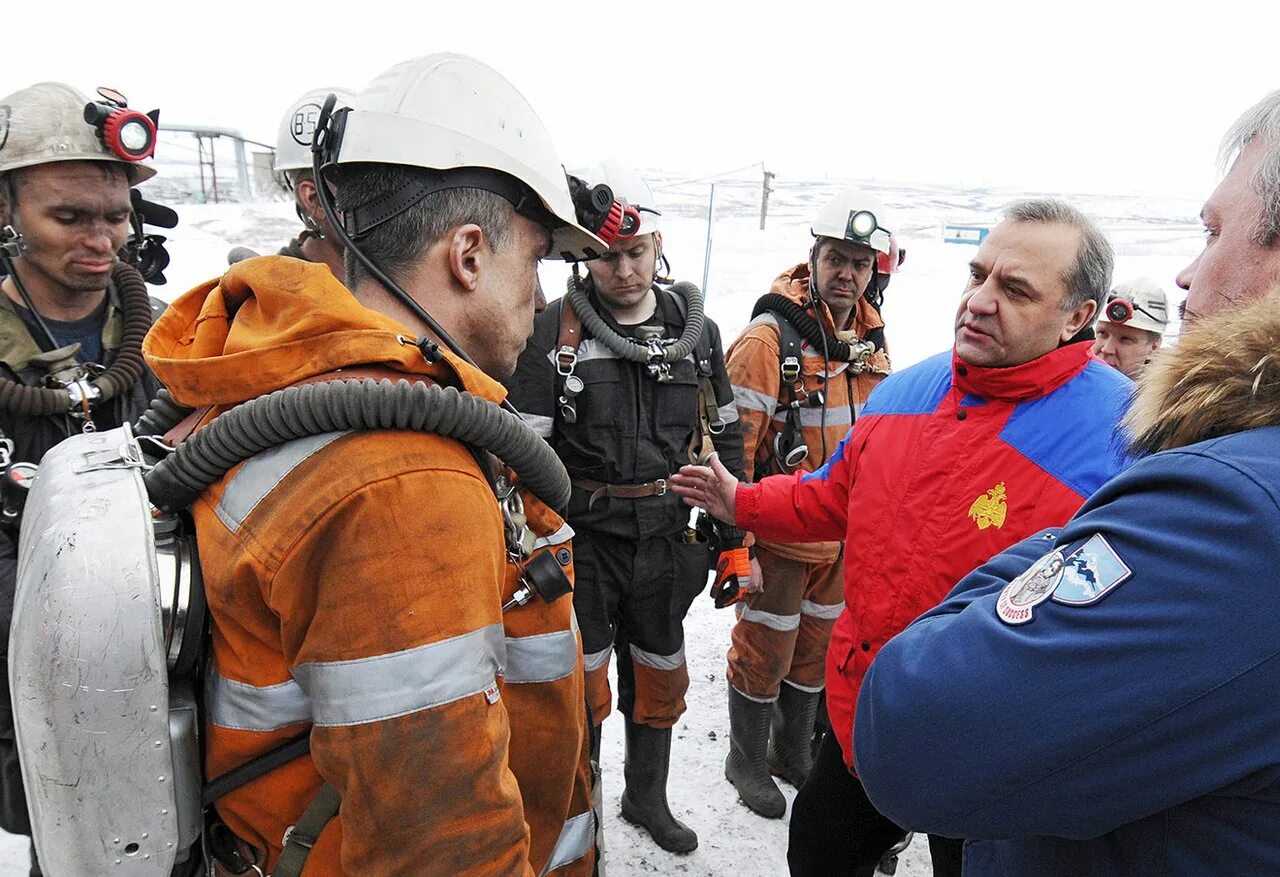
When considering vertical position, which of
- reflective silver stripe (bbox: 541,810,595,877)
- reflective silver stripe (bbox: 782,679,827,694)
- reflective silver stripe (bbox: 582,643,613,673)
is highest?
reflective silver stripe (bbox: 541,810,595,877)

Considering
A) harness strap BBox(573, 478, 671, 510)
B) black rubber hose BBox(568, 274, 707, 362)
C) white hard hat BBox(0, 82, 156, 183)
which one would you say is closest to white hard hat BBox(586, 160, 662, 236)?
black rubber hose BBox(568, 274, 707, 362)

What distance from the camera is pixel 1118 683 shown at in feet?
2.91

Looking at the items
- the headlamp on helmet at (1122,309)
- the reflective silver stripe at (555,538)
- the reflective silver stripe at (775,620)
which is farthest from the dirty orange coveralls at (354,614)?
the headlamp on helmet at (1122,309)

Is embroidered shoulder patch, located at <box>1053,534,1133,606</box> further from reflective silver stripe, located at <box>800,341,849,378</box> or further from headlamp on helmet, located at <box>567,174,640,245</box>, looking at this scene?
reflective silver stripe, located at <box>800,341,849,378</box>

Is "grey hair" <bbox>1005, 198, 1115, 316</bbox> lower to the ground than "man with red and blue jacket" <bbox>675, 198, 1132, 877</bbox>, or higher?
higher

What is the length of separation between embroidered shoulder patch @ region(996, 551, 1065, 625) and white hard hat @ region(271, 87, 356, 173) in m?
2.90

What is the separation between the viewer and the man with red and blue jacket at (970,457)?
6.59 feet

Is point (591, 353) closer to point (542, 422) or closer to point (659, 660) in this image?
point (542, 422)

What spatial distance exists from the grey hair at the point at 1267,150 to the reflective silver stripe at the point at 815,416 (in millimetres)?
2648

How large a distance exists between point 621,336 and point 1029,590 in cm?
238

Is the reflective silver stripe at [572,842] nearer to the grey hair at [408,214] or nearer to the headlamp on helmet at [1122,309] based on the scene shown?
the grey hair at [408,214]

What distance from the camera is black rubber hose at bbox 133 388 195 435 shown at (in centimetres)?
151

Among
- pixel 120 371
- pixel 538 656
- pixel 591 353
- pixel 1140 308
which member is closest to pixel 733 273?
pixel 1140 308

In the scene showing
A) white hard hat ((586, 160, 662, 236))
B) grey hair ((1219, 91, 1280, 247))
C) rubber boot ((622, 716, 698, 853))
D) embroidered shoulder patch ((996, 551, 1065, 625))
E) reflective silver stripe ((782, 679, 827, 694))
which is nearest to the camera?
embroidered shoulder patch ((996, 551, 1065, 625))
